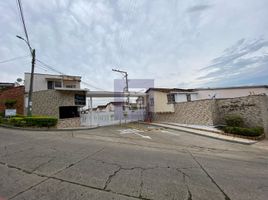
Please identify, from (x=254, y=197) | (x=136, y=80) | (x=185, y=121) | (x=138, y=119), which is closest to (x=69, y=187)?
(x=254, y=197)

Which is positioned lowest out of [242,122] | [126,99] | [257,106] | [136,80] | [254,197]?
[254,197]

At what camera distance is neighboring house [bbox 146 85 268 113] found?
69.4 ft

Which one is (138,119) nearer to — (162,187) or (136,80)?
(136,80)

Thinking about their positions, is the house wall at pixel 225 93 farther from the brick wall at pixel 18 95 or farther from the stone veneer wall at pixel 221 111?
the brick wall at pixel 18 95

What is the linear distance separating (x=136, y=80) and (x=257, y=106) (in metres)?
20.1

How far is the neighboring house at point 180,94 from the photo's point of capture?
21141mm

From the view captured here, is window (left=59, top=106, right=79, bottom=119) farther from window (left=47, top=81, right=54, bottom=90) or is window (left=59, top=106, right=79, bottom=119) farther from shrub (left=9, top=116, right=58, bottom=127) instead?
shrub (left=9, top=116, right=58, bottom=127)

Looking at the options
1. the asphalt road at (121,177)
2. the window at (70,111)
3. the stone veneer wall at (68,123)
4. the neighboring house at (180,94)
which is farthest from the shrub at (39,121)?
the neighboring house at (180,94)

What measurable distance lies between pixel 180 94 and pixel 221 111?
23.4 feet

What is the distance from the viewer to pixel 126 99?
1065 inches

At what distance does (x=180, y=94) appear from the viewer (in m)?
21.5

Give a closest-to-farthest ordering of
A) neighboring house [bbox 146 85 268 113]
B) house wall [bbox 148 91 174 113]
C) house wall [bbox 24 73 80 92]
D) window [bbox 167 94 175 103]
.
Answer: house wall [bbox 24 73 80 92] < window [bbox 167 94 175 103] < neighboring house [bbox 146 85 268 113] < house wall [bbox 148 91 174 113]

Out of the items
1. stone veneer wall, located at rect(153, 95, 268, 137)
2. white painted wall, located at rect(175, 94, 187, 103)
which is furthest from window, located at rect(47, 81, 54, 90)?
white painted wall, located at rect(175, 94, 187, 103)

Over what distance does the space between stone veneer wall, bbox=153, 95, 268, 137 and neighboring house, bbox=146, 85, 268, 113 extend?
7.89 feet
